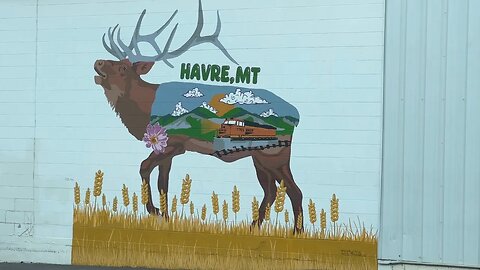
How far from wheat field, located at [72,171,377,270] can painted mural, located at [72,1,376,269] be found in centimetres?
1

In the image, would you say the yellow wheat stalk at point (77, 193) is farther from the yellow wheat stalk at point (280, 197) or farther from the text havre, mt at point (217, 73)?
the yellow wheat stalk at point (280, 197)

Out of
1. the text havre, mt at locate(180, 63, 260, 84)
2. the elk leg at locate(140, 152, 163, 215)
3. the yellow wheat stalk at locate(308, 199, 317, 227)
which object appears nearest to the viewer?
the yellow wheat stalk at locate(308, 199, 317, 227)

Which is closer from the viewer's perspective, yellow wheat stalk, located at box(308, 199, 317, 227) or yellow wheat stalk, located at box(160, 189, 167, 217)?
yellow wheat stalk, located at box(308, 199, 317, 227)

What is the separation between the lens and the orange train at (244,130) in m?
7.70

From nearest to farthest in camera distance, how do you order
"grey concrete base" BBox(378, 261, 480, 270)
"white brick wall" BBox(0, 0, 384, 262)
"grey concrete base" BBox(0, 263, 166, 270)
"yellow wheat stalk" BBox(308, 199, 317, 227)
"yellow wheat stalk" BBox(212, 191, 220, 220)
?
"grey concrete base" BBox(378, 261, 480, 270) < "white brick wall" BBox(0, 0, 384, 262) < "yellow wheat stalk" BBox(308, 199, 317, 227) < "yellow wheat stalk" BBox(212, 191, 220, 220) < "grey concrete base" BBox(0, 263, 166, 270)

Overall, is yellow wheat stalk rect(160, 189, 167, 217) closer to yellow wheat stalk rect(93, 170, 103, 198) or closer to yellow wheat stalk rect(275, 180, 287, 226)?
yellow wheat stalk rect(93, 170, 103, 198)

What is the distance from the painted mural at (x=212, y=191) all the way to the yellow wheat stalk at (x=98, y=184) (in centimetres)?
1

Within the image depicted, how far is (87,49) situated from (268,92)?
2756 mm

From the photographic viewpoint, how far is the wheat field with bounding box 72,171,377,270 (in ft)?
24.6

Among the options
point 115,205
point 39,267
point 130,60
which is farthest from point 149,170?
point 39,267

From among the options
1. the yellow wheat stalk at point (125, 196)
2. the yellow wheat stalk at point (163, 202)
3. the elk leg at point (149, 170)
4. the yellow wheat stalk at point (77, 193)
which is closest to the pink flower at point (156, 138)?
the elk leg at point (149, 170)

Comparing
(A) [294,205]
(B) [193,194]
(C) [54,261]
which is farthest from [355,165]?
(C) [54,261]

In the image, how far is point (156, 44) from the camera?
8195mm

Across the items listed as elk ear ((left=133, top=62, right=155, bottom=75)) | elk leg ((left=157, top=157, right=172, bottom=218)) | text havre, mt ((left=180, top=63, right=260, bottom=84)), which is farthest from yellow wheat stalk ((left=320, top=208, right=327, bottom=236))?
elk ear ((left=133, top=62, right=155, bottom=75))
